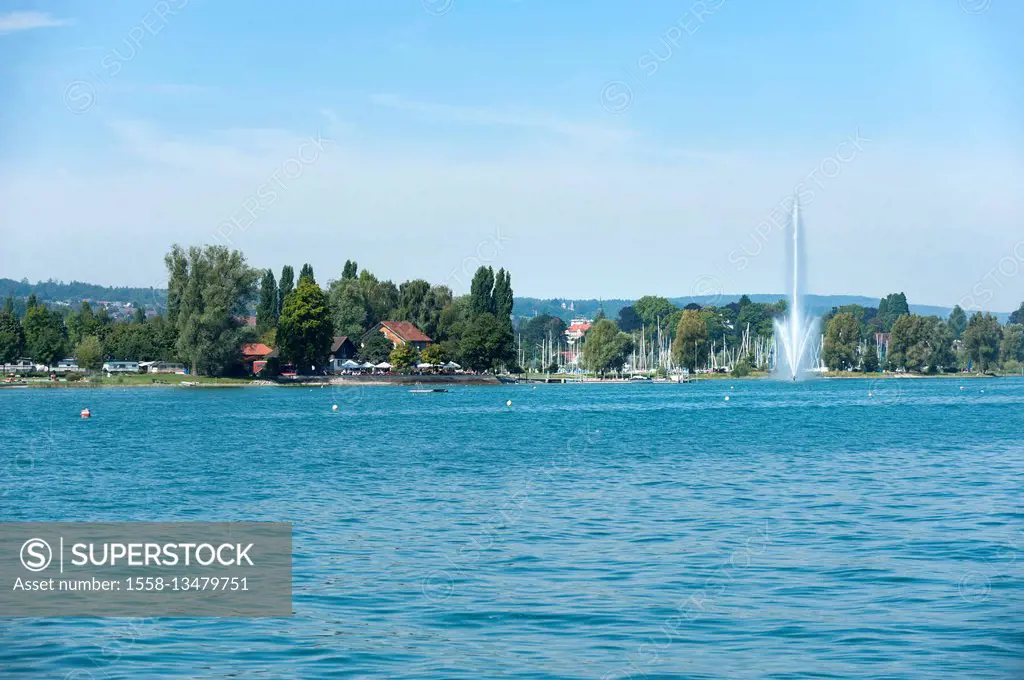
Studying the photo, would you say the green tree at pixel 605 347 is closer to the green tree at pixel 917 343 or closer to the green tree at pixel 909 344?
the green tree at pixel 909 344

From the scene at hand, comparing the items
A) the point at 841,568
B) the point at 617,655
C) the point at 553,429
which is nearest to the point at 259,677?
the point at 617,655

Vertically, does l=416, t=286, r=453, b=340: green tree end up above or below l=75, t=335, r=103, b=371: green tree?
above

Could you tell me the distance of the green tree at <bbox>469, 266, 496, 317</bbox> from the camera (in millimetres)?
145750

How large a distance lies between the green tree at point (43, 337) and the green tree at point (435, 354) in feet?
166

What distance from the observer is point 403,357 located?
479ft

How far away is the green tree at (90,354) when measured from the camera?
14288 centimetres

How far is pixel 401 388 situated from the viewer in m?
145

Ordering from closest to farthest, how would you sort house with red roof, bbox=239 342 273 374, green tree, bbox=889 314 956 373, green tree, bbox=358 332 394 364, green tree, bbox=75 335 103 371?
green tree, bbox=75 335 103 371 < house with red roof, bbox=239 342 273 374 < green tree, bbox=358 332 394 364 < green tree, bbox=889 314 956 373

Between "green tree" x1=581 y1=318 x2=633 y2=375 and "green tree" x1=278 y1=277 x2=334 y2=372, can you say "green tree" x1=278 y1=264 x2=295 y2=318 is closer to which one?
"green tree" x1=278 y1=277 x2=334 y2=372

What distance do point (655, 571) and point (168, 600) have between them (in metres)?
8.08

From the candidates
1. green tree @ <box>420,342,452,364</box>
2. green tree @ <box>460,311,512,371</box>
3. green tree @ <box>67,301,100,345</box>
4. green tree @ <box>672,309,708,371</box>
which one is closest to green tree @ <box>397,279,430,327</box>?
green tree @ <box>420,342,452,364</box>

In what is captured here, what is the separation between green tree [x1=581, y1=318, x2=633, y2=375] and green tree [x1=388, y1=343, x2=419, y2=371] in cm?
4641

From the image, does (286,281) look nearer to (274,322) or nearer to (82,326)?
(274,322)

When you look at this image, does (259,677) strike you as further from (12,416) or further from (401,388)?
(401,388)
